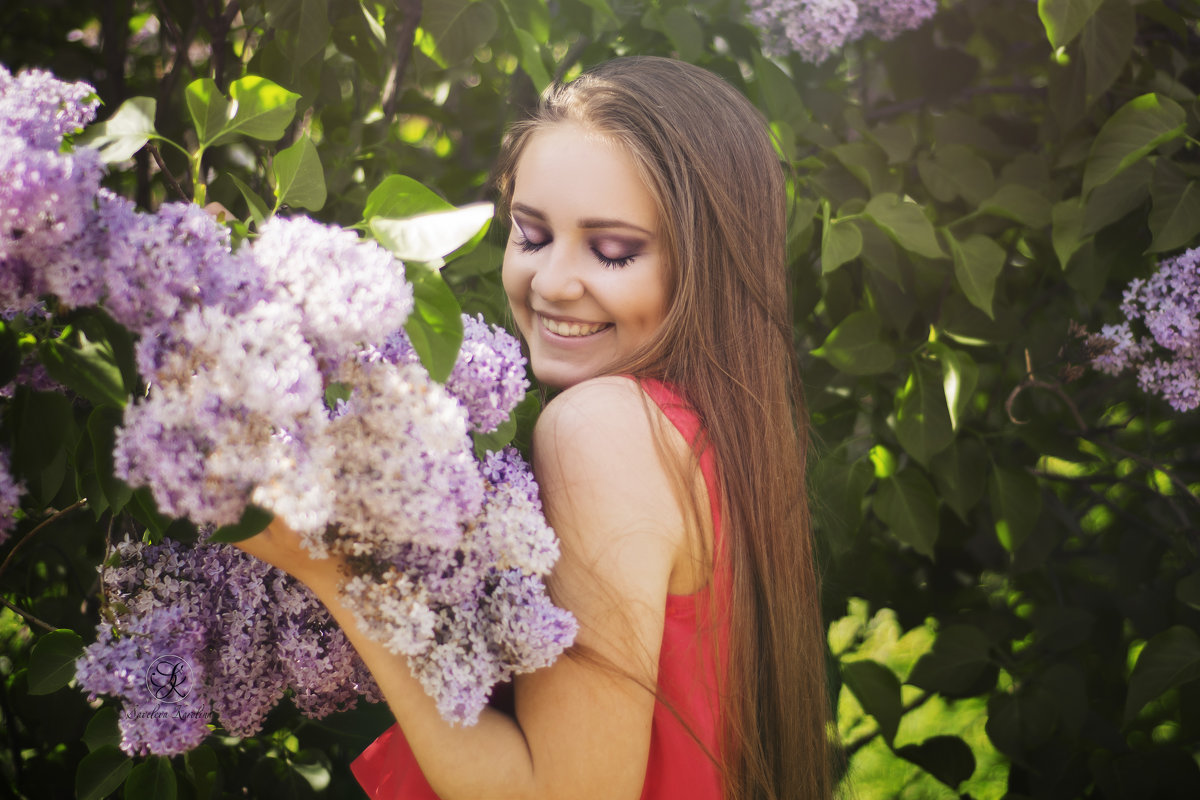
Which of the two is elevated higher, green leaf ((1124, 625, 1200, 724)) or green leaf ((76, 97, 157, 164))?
green leaf ((76, 97, 157, 164))

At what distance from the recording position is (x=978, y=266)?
4.09 ft

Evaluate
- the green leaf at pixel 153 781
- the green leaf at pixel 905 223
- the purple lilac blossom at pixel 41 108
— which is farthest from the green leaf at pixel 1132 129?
the green leaf at pixel 153 781

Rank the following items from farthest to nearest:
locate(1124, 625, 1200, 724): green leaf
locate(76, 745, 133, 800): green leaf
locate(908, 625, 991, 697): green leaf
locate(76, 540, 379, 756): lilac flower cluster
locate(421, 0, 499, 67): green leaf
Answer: locate(908, 625, 991, 697): green leaf < locate(1124, 625, 1200, 724): green leaf < locate(421, 0, 499, 67): green leaf < locate(76, 745, 133, 800): green leaf < locate(76, 540, 379, 756): lilac flower cluster

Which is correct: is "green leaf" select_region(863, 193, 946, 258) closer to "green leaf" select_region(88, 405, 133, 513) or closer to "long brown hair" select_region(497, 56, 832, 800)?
"long brown hair" select_region(497, 56, 832, 800)

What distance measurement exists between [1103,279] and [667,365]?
861 millimetres

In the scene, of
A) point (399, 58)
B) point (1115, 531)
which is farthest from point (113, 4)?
point (1115, 531)

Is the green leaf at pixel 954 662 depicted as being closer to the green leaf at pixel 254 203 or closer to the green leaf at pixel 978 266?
the green leaf at pixel 978 266

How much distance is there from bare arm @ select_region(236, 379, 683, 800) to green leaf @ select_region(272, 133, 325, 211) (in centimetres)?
28

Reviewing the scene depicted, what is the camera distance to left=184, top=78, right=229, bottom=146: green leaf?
0.69 meters

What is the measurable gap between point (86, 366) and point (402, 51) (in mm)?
818

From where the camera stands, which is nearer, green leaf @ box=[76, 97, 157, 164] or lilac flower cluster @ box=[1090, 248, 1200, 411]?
green leaf @ box=[76, 97, 157, 164]

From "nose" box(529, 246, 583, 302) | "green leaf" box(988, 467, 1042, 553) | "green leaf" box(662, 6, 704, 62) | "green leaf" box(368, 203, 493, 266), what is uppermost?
"green leaf" box(368, 203, 493, 266)

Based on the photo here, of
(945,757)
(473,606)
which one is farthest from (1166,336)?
(473,606)

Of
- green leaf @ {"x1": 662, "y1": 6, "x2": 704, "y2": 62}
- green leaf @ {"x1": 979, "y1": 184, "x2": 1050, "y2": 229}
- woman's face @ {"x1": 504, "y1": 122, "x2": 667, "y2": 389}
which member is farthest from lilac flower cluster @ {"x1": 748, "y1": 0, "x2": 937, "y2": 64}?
woman's face @ {"x1": 504, "y1": 122, "x2": 667, "y2": 389}
